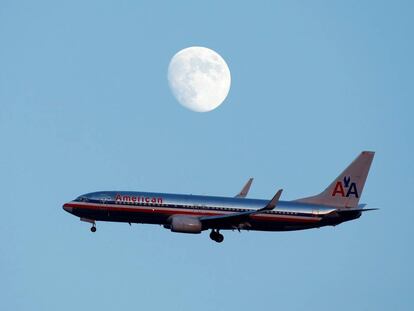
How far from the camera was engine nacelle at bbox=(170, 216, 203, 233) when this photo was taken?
85.1 metres

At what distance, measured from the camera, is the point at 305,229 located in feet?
301

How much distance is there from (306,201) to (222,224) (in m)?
10.4

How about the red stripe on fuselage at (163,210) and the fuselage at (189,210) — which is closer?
the red stripe on fuselage at (163,210)

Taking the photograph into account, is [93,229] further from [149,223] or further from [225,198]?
[225,198]

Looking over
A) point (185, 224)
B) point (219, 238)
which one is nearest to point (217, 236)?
point (219, 238)

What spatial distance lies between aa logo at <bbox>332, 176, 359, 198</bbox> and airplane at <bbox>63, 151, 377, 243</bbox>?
1.37 metres

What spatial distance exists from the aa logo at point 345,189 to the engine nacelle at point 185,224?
16231 mm

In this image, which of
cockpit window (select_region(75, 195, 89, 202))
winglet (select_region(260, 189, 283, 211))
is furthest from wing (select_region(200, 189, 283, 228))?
cockpit window (select_region(75, 195, 89, 202))

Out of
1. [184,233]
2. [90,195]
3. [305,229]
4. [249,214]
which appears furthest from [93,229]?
[305,229]

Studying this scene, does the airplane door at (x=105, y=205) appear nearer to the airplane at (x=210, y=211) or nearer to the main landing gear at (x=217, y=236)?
the airplane at (x=210, y=211)

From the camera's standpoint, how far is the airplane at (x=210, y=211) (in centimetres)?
8600

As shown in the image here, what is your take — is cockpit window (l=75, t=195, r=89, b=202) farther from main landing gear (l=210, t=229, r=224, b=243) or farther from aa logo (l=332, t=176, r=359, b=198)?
aa logo (l=332, t=176, r=359, b=198)

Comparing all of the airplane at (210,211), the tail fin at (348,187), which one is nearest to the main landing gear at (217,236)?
the airplane at (210,211)

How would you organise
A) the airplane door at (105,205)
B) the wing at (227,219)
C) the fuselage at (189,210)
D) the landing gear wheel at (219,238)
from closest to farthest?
the wing at (227,219), the fuselage at (189,210), the airplane door at (105,205), the landing gear wheel at (219,238)
